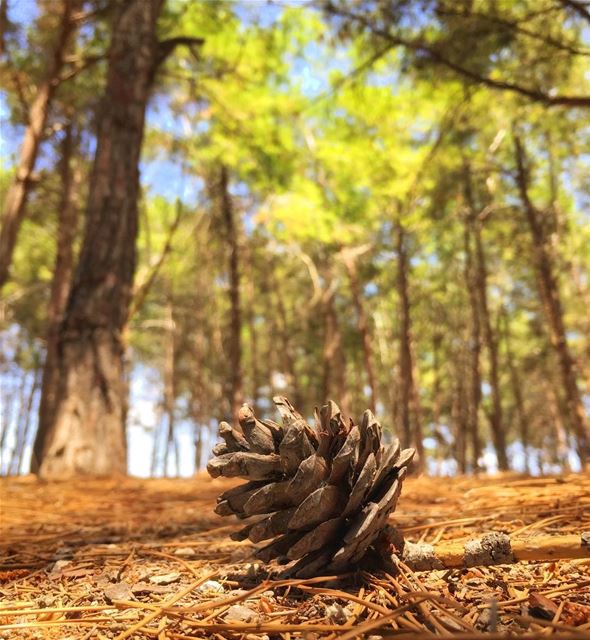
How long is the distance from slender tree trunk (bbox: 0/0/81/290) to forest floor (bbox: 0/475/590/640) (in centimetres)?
381

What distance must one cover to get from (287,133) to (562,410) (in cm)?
1400

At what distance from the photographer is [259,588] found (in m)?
1.05

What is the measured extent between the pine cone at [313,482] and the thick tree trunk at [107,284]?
9.57 feet

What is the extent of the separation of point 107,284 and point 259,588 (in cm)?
370

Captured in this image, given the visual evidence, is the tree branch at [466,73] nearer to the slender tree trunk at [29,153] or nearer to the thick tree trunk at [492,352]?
the slender tree trunk at [29,153]

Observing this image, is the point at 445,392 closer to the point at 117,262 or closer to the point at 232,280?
the point at 232,280

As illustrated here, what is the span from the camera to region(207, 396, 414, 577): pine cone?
3.64ft

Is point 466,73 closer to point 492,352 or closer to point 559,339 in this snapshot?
point 559,339

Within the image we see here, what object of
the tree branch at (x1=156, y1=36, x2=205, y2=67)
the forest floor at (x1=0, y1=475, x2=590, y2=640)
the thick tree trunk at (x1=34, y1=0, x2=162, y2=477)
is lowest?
the forest floor at (x1=0, y1=475, x2=590, y2=640)

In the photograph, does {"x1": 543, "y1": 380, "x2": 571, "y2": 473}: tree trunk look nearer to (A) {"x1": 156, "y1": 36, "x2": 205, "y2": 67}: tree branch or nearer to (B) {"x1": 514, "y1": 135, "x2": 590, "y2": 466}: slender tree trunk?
(B) {"x1": 514, "y1": 135, "x2": 590, "y2": 466}: slender tree trunk

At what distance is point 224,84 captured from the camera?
7297 mm

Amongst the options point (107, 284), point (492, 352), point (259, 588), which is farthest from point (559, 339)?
point (259, 588)

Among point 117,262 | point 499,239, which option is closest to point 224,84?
point 117,262

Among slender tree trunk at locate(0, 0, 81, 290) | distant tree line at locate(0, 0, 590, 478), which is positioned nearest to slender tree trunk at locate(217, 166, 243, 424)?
distant tree line at locate(0, 0, 590, 478)
